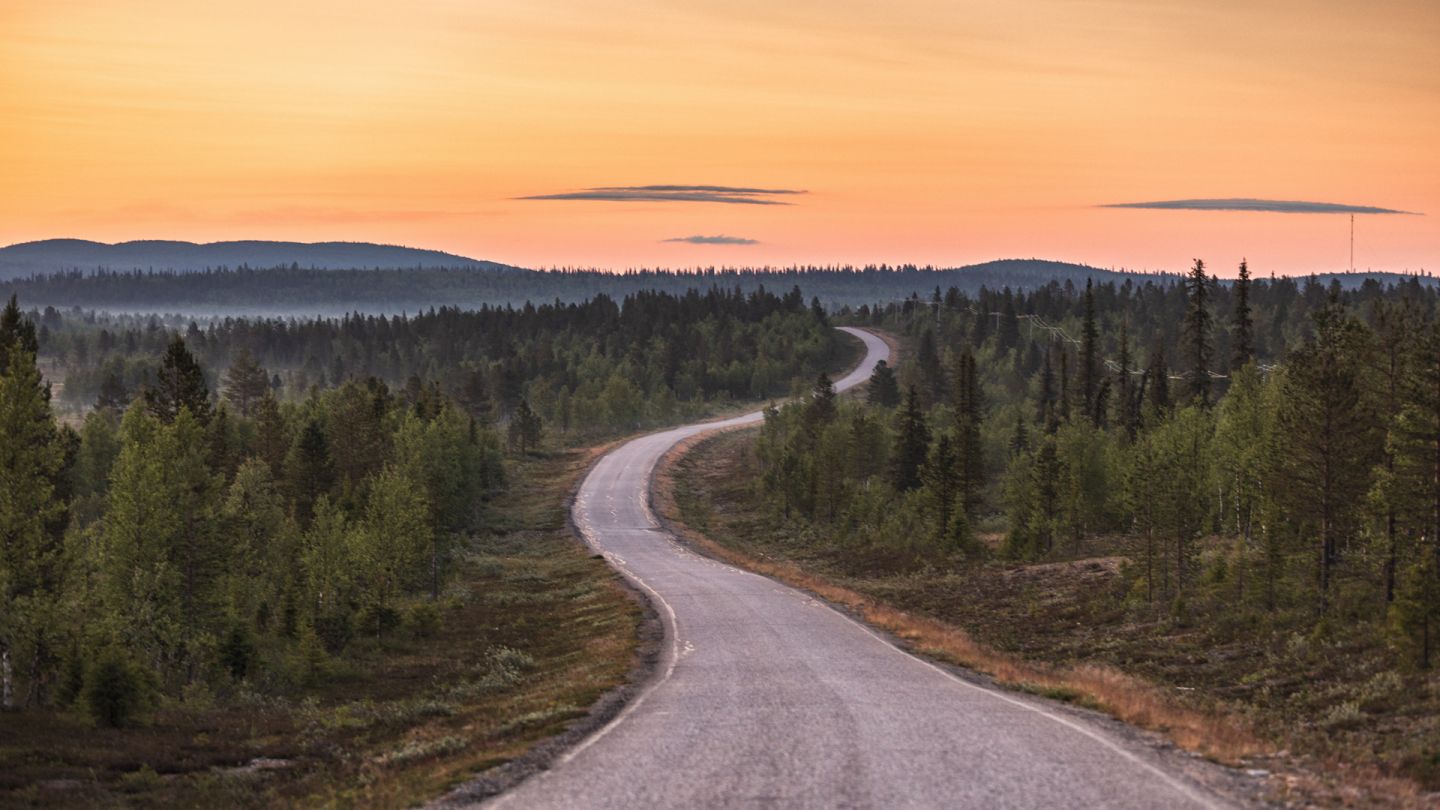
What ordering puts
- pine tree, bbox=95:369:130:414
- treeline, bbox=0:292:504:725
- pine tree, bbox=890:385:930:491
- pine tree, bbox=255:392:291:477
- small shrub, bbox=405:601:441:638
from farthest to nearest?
pine tree, bbox=95:369:130:414 < pine tree, bbox=890:385:930:491 < pine tree, bbox=255:392:291:477 < small shrub, bbox=405:601:441:638 < treeline, bbox=0:292:504:725

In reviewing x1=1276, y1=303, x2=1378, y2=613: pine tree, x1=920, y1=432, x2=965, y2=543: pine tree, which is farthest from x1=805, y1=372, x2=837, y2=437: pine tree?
x1=1276, y1=303, x2=1378, y2=613: pine tree

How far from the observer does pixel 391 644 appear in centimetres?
4647

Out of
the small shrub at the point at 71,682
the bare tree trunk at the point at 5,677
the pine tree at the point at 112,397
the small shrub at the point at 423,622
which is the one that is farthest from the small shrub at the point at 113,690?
the pine tree at the point at 112,397

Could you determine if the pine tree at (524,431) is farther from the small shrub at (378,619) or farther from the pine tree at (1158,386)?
the small shrub at (378,619)

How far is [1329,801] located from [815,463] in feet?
293

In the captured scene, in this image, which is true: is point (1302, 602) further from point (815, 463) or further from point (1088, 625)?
point (815, 463)

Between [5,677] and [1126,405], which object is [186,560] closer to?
[5,677]

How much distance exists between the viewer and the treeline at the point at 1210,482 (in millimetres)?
37844

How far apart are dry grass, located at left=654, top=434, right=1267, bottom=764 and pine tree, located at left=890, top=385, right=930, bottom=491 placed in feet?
159

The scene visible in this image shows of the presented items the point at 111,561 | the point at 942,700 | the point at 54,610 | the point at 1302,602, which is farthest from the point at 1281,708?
the point at 111,561

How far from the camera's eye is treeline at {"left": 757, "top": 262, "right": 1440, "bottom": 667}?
37844 millimetres

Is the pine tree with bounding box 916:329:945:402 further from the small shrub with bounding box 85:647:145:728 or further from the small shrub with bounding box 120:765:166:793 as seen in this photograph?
the small shrub with bounding box 120:765:166:793

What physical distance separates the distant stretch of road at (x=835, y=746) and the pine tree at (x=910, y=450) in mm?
67379

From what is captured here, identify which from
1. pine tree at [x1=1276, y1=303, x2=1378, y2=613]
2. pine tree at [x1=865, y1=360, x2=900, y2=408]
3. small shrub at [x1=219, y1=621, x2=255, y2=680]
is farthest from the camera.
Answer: pine tree at [x1=865, y1=360, x2=900, y2=408]
